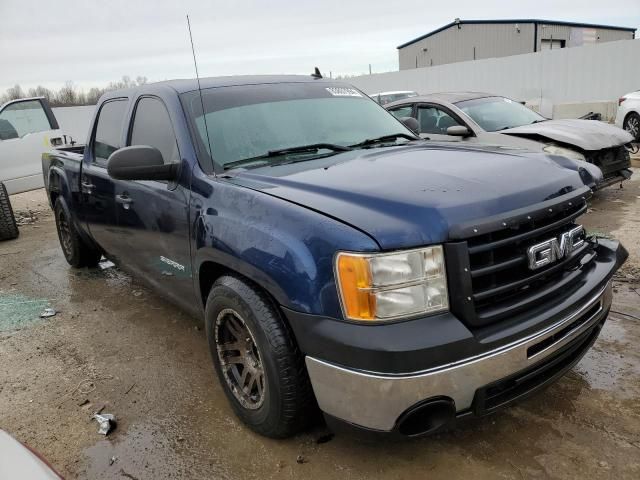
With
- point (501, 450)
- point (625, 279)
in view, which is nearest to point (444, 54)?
point (625, 279)

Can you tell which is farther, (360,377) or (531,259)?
(531,259)

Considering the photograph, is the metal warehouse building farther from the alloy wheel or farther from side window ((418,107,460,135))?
the alloy wheel

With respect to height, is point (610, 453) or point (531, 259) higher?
point (531, 259)

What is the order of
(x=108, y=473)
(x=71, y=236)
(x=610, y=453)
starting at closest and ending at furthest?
1. (x=610, y=453)
2. (x=108, y=473)
3. (x=71, y=236)

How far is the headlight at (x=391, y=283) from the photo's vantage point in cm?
205

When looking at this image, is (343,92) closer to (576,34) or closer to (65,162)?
(65,162)

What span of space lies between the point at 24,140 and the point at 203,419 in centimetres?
737

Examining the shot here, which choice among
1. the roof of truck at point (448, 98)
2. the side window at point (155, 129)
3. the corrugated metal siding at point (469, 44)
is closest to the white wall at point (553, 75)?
the roof of truck at point (448, 98)

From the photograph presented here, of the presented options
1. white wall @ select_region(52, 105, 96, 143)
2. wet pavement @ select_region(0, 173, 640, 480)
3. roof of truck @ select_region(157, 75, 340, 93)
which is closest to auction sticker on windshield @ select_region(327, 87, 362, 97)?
roof of truck @ select_region(157, 75, 340, 93)

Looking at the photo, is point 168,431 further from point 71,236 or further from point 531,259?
point 71,236

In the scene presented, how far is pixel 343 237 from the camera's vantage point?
2.10 metres

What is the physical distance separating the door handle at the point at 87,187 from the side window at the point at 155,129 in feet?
2.47

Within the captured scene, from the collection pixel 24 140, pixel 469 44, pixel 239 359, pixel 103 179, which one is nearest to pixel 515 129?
pixel 103 179

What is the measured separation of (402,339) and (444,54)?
39644mm
